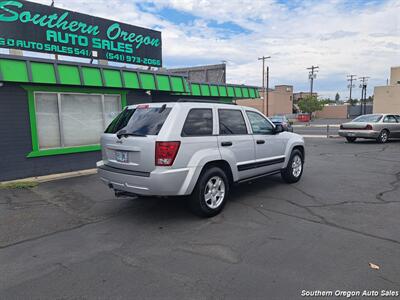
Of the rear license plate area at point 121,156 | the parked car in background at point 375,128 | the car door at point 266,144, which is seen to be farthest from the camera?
the parked car in background at point 375,128

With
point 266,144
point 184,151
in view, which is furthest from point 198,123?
point 266,144

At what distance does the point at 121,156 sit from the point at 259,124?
2.94 m

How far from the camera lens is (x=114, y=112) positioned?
10.6 meters

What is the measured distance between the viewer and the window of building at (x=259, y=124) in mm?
6008

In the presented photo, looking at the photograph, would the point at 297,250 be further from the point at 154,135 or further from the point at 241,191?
the point at 241,191

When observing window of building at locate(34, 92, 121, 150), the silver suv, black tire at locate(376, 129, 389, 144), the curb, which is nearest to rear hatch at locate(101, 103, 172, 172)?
the silver suv

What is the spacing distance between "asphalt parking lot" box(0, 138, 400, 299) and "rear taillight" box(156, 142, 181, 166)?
105cm

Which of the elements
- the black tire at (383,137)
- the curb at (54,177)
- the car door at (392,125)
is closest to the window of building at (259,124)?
the curb at (54,177)

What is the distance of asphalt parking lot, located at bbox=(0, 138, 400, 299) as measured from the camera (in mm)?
3035

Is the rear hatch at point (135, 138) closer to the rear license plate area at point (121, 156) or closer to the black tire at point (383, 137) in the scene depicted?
the rear license plate area at point (121, 156)

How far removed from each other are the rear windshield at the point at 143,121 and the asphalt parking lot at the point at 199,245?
1.50 m

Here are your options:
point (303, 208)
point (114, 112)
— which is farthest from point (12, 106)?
point (303, 208)

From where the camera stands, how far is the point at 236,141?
17.9ft

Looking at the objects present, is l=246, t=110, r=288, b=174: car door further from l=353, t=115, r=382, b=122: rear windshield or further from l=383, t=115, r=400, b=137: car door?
l=383, t=115, r=400, b=137: car door
